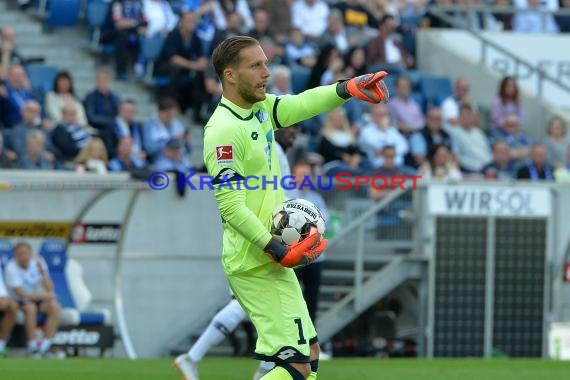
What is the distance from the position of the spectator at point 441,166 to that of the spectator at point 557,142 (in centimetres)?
193

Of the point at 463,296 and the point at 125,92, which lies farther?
the point at 125,92

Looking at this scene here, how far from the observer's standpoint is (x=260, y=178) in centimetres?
869

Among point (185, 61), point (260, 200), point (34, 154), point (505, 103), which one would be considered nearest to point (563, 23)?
point (505, 103)

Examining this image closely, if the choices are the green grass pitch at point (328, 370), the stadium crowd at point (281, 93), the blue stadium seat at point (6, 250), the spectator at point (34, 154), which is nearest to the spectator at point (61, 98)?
the stadium crowd at point (281, 93)

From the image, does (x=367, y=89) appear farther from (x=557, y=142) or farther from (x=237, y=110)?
(x=557, y=142)

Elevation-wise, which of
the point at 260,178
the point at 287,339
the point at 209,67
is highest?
the point at 209,67

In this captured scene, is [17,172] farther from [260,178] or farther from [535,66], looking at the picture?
[535,66]

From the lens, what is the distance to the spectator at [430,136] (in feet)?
65.7

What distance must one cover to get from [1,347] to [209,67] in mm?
Result: 5906

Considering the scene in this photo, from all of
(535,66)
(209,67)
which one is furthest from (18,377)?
(535,66)

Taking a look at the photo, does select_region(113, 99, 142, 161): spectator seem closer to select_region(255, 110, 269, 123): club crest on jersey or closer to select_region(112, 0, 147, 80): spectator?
select_region(112, 0, 147, 80): spectator

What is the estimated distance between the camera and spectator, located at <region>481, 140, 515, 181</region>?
1989 cm

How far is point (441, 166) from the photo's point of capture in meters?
19.4

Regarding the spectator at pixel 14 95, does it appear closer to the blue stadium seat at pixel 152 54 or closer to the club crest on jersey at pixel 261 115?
the blue stadium seat at pixel 152 54
